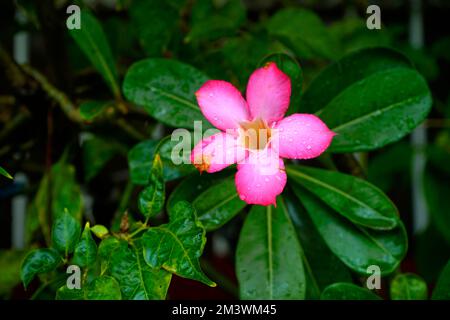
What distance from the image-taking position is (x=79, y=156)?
870 millimetres

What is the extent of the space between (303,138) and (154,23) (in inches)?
18.5

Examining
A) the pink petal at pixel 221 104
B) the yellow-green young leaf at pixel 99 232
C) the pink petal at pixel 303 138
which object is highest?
the pink petal at pixel 221 104

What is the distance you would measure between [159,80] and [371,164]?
75cm

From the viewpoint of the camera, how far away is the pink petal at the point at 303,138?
1.49 feet

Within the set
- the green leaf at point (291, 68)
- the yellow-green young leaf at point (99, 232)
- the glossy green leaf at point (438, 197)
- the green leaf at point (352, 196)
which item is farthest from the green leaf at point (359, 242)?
the glossy green leaf at point (438, 197)

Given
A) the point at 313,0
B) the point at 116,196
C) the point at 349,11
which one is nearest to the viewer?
the point at 116,196

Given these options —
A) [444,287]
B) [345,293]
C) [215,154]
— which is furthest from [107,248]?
[444,287]

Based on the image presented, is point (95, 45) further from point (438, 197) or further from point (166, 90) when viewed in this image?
point (438, 197)

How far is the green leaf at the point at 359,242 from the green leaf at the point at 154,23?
1.18 feet

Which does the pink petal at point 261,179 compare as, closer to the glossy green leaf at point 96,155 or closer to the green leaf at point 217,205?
the green leaf at point 217,205

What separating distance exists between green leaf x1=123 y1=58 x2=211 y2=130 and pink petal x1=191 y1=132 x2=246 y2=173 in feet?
0.52

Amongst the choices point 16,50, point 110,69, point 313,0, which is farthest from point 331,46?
point 16,50

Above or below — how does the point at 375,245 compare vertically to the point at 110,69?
below
